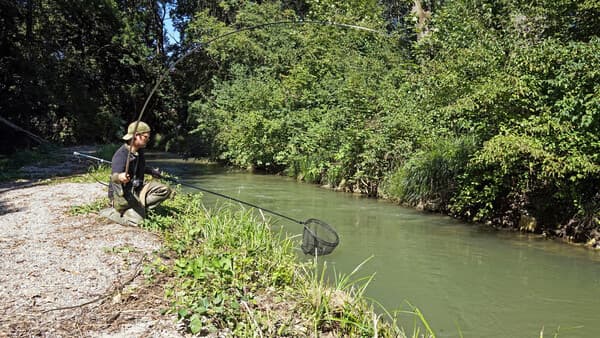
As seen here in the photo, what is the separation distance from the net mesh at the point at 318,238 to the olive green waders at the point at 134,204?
6.74ft

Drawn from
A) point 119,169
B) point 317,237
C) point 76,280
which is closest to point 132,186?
point 119,169

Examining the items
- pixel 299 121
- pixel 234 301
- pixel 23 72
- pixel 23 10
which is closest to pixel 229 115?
pixel 299 121

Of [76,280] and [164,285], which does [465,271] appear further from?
[76,280]

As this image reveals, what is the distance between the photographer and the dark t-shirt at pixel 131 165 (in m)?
6.35

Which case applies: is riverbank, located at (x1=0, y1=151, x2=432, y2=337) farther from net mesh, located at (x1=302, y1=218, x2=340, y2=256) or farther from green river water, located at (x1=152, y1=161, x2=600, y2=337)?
green river water, located at (x1=152, y1=161, x2=600, y2=337)

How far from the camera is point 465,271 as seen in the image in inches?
276

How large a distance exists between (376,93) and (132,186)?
915cm

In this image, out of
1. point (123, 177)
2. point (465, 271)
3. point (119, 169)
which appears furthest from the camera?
point (465, 271)

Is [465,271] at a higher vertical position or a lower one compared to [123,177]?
lower

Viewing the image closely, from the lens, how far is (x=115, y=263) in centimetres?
518

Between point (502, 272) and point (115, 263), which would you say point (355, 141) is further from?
point (115, 263)

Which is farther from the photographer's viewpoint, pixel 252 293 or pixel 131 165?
pixel 131 165

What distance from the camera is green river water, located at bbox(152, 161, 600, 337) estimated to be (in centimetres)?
527

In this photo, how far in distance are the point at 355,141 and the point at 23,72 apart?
12617 millimetres
